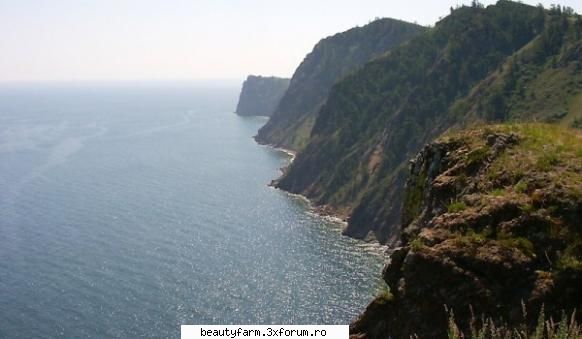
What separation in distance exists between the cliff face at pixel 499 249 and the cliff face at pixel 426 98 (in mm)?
97303

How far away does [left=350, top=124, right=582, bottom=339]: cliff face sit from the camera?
691 inches

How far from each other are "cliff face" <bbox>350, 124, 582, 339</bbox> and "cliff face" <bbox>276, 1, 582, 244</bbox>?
9730 centimetres

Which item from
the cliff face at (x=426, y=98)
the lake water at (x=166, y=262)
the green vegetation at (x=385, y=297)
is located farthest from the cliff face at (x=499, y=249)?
the cliff face at (x=426, y=98)

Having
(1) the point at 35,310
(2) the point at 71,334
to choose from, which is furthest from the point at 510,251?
(1) the point at 35,310

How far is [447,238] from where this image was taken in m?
19.9

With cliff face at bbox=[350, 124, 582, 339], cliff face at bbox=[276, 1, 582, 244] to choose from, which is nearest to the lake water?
cliff face at bbox=[276, 1, 582, 244]

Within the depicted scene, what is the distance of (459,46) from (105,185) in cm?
11504

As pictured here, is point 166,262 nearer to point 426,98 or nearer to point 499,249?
point 499,249

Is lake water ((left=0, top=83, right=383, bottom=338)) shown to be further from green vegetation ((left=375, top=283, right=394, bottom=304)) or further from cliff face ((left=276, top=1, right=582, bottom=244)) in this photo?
green vegetation ((left=375, top=283, right=394, bottom=304))

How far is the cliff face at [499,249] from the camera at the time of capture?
691 inches

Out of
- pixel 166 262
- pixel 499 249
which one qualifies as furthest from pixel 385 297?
pixel 166 262

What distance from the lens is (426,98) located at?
539 feet

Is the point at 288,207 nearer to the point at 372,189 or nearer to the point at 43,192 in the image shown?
the point at 372,189

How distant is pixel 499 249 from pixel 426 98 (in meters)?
151
